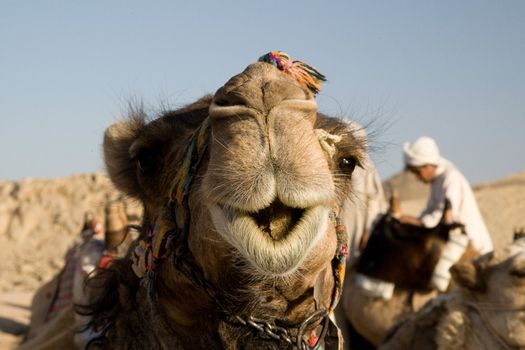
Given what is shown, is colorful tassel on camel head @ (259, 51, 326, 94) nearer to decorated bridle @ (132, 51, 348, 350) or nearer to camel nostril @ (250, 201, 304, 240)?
decorated bridle @ (132, 51, 348, 350)

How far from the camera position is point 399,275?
7828 mm

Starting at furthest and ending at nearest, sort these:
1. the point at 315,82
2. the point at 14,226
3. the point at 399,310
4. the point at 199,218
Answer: the point at 14,226 < the point at 399,310 < the point at 315,82 < the point at 199,218

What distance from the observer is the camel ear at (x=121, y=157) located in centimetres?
352

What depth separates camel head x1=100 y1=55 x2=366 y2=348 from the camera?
2.29 meters

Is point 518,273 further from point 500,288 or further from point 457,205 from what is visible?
point 457,205

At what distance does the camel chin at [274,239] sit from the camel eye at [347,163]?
66 cm

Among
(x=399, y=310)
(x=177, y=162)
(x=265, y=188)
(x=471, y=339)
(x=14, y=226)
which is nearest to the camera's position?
(x=265, y=188)

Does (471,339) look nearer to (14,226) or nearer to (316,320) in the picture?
(316,320)

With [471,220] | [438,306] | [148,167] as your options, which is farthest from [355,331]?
[148,167]

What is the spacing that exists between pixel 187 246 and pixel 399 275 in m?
5.31

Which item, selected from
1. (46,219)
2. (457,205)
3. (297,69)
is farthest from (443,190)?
(46,219)

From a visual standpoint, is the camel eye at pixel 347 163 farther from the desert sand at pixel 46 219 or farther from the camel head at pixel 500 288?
the desert sand at pixel 46 219

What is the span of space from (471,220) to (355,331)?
166 centimetres

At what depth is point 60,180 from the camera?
23203mm
